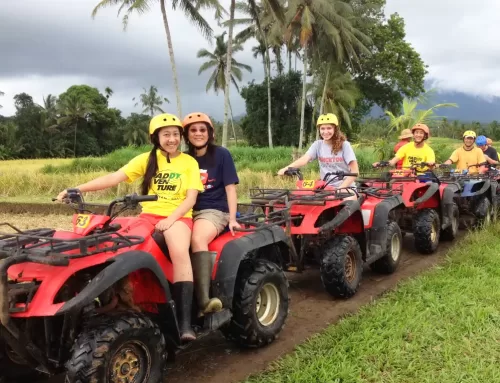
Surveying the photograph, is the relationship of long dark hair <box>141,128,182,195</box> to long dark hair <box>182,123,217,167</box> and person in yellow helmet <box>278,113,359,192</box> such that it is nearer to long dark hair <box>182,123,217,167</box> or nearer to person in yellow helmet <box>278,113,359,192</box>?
long dark hair <box>182,123,217,167</box>

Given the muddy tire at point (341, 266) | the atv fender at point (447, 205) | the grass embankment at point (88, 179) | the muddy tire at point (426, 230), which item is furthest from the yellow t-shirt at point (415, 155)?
the grass embankment at point (88, 179)

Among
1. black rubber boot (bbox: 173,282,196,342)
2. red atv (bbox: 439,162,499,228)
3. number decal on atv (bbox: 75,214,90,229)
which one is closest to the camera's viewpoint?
number decal on atv (bbox: 75,214,90,229)

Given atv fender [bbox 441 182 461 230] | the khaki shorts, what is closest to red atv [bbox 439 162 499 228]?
atv fender [bbox 441 182 461 230]

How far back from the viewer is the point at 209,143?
14.5 ft

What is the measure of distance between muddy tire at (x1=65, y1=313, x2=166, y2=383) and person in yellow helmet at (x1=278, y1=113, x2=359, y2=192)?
11.0 ft

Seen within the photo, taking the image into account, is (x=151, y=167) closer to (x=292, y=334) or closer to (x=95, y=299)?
(x=95, y=299)

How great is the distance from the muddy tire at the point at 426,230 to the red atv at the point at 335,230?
3.90 ft

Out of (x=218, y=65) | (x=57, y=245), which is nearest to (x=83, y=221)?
(x=57, y=245)

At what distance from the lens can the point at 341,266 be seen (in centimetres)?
527

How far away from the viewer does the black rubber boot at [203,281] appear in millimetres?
3662

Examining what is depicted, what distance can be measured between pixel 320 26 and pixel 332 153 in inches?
1066

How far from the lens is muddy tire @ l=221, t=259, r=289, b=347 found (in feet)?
13.1

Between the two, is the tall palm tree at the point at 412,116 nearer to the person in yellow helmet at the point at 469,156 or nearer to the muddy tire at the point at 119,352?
the person in yellow helmet at the point at 469,156

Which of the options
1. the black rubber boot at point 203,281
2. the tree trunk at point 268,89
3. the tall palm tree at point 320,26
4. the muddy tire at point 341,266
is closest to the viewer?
the black rubber boot at point 203,281
